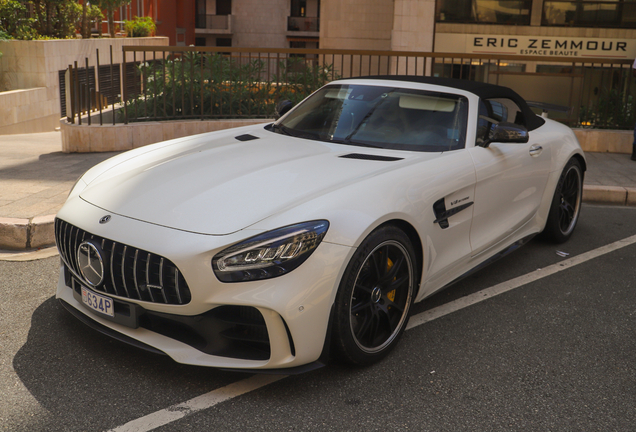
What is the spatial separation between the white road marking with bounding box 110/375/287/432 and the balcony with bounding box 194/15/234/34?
44715 millimetres

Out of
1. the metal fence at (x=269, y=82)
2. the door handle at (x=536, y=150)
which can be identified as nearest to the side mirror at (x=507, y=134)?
the door handle at (x=536, y=150)

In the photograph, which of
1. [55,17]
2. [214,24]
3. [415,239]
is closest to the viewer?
[415,239]

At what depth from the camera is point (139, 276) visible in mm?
2861

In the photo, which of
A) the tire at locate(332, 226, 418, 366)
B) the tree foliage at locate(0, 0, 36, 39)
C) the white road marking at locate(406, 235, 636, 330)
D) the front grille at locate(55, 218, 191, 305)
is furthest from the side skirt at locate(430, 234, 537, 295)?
the tree foliage at locate(0, 0, 36, 39)

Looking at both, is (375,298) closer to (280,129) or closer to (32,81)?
(280,129)

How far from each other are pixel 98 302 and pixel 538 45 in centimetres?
1458

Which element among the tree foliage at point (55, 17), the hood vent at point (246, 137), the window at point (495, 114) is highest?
the tree foliage at point (55, 17)

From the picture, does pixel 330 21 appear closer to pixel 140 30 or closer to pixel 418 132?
pixel 140 30

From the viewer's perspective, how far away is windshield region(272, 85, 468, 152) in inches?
158

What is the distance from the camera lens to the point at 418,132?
4051mm

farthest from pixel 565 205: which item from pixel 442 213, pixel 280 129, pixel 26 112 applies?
pixel 26 112

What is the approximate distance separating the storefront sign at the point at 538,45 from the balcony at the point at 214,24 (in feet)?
107

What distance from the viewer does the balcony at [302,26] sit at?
1799 inches

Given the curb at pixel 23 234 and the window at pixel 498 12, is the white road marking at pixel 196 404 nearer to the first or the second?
the curb at pixel 23 234
